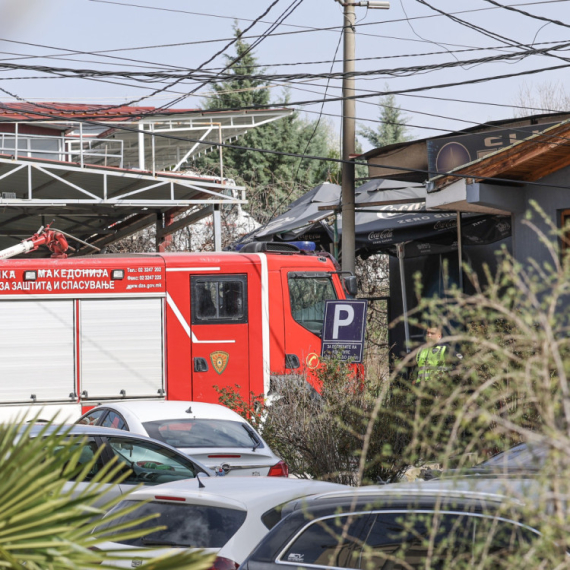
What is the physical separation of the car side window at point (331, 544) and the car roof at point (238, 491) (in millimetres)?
A: 853

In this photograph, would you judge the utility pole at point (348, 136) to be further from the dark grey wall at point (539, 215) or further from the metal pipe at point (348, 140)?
the dark grey wall at point (539, 215)

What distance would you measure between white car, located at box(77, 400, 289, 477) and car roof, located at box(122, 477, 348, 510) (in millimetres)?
2584

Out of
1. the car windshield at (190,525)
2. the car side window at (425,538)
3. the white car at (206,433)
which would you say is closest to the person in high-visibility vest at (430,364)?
the car side window at (425,538)

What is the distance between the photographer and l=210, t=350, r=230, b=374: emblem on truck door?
14.4 metres

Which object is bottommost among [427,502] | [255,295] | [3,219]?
[427,502]

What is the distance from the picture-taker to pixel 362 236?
17.7 m

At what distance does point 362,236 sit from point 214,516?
41.3 ft

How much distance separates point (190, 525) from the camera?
5.43 meters

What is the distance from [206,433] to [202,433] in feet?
0.15

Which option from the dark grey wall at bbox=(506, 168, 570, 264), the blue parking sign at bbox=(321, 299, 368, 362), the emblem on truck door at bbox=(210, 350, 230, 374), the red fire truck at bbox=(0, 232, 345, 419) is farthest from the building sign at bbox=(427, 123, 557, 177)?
the emblem on truck door at bbox=(210, 350, 230, 374)

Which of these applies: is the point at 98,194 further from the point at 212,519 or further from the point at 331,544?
the point at 331,544

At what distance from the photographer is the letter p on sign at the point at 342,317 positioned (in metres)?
11.5

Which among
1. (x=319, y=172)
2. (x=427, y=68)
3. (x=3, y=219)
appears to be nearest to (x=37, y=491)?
(x=427, y=68)

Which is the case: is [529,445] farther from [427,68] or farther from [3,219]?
[3,219]
